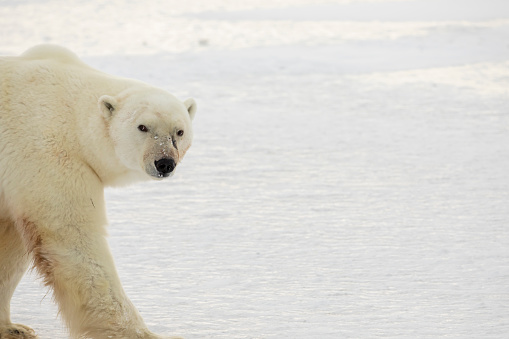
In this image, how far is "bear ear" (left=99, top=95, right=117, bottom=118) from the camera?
300 centimetres

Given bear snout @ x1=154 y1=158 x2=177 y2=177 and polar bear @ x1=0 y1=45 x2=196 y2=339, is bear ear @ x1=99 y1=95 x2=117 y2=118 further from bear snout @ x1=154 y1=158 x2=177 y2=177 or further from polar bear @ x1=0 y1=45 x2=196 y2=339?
bear snout @ x1=154 y1=158 x2=177 y2=177

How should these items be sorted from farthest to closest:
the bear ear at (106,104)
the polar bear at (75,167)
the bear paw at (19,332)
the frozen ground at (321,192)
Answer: the frozen ground at (321,192) < the bear paw at (19,332) < the bear ear at (106,104) < the polar bear at (75,167)

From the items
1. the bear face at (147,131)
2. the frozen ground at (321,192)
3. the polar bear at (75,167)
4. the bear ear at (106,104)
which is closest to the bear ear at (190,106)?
the polar bear at (75,167)

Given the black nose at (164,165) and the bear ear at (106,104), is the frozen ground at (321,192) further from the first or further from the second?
the bear ear at (106,104)

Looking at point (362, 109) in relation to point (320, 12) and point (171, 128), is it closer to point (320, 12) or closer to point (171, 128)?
point (171, 128)

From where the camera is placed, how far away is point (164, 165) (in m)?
2.91

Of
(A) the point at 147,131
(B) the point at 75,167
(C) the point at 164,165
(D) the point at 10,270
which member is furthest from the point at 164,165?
(D) the point at 10,270

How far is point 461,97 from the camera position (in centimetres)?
751

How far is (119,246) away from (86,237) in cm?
126

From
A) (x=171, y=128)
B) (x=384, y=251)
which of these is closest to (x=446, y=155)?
(x=384, y=251)

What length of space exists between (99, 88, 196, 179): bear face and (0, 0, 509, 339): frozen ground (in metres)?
0.68

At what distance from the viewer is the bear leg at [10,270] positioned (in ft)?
10.4

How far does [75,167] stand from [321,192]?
233cm

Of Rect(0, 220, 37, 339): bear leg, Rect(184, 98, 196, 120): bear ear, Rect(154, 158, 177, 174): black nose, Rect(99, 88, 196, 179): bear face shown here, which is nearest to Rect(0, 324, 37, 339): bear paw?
Rect(0, 220, 37, 339): bear leg
